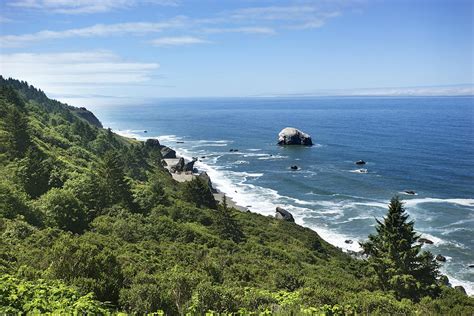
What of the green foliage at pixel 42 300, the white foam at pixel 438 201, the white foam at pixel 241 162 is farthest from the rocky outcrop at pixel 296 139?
the green foliage at pixel 42 300

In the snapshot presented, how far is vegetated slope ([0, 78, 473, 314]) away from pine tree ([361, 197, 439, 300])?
1583 mm

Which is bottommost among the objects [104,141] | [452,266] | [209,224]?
[452,266]

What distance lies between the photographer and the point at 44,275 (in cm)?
1645

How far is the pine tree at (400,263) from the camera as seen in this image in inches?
1325

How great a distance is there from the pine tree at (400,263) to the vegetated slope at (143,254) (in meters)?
1.58

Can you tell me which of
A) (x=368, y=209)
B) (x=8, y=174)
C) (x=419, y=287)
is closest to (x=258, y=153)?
(x=368, y=209)

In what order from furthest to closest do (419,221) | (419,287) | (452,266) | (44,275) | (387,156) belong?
(387,156) → (419,221) → (452,266) → (419,287) → (44,275)

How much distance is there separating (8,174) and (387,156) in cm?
11070

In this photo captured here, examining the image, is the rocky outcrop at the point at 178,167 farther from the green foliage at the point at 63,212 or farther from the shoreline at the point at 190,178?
the green foliage at the point at 63,212

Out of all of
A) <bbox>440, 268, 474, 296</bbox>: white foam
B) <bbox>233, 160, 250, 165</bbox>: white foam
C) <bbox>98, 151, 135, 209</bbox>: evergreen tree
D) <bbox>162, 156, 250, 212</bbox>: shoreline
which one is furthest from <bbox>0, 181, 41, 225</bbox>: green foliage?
<bbox>233, 160, 250, 165</bbox>: white foam

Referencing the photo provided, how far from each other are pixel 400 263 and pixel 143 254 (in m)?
23.9

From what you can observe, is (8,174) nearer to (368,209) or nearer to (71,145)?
(71,145)

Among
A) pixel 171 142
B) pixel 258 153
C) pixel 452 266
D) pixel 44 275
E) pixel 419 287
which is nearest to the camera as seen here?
pixel 44 275

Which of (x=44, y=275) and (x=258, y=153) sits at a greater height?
(x=44, y=275)
